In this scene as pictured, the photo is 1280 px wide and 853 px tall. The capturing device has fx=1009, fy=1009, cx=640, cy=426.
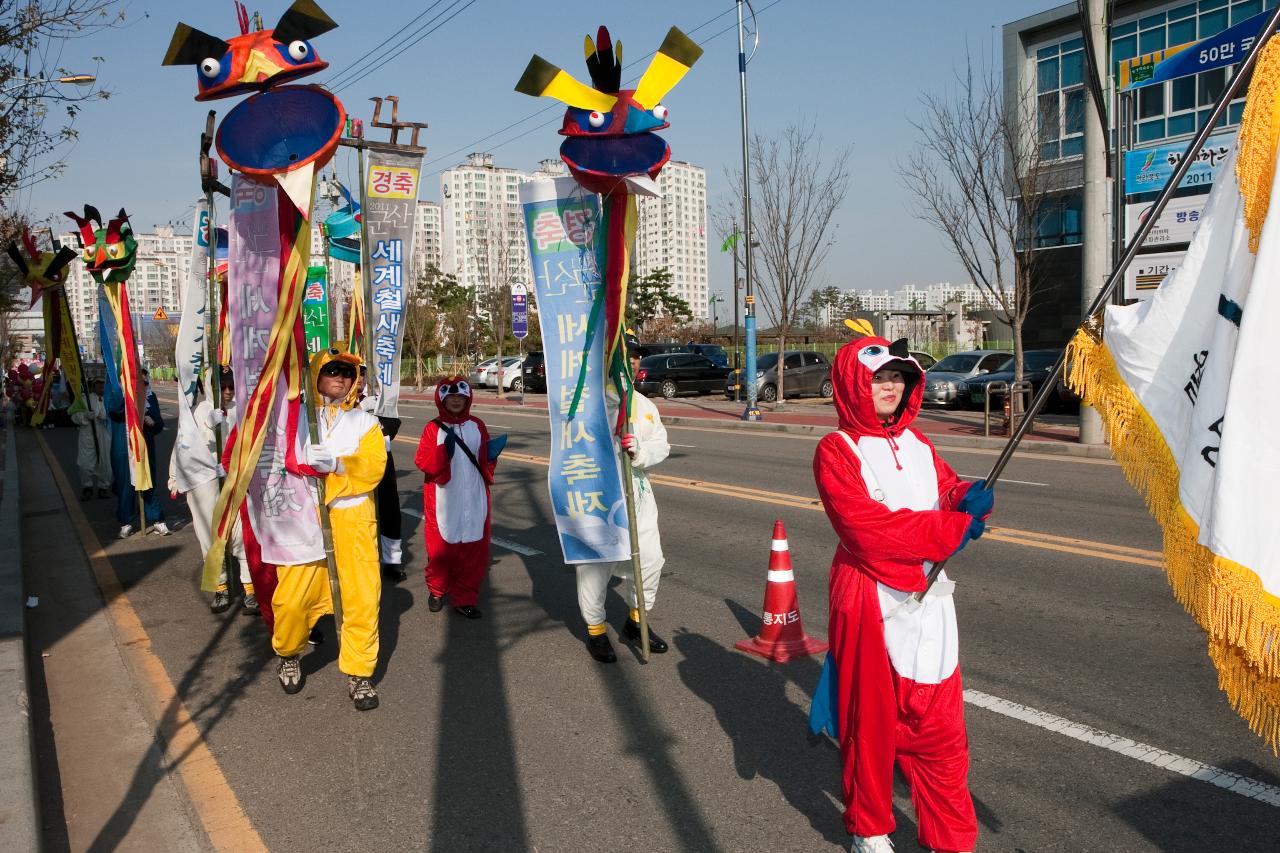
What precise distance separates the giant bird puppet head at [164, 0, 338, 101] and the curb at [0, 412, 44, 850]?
3086 mm

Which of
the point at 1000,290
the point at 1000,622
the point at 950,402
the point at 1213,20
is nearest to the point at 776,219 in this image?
the point at 950,402

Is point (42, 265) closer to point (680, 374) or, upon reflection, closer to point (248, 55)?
point (248, 55)

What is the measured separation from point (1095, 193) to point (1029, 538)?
8038mm

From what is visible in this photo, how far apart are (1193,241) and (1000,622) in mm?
3788

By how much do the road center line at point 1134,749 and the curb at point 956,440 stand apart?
286 inches

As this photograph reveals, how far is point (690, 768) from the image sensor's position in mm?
4246

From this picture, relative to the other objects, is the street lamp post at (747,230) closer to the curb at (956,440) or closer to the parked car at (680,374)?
the curb at (956,440)

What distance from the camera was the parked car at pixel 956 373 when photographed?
24.3 m

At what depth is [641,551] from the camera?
584cm

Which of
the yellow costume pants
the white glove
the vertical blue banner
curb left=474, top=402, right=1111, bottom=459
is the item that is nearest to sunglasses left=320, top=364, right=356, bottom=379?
the white glove

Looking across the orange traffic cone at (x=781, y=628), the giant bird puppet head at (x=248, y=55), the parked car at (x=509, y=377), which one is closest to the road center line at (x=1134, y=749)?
the orange traffic cone at (x=781, y=628)

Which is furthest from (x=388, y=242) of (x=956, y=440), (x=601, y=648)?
(x=956, y=440)

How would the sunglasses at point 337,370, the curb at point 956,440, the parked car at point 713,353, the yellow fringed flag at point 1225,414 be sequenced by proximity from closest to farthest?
the yellow fringed flag at point 1225,414 < the sunglasses at point 337,370 < the curb at point 956,440 < the parked car at point 713,353

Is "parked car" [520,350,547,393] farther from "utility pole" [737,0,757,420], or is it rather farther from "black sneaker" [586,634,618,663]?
"black sneaker" [586,634,618,663]
